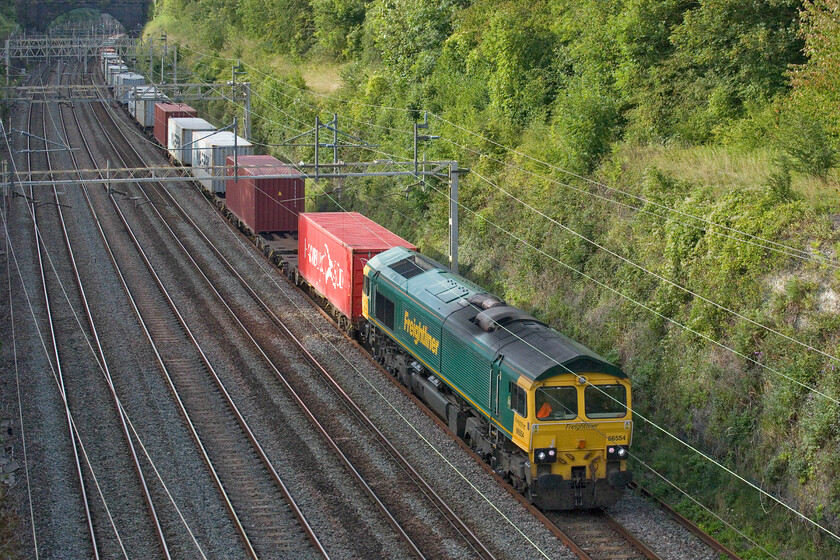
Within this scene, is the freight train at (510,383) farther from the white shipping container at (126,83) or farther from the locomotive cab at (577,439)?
the white shipping container at (126,83)

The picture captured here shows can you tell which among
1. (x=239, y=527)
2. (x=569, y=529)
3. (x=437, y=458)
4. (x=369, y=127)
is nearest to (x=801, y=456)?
(x=569, y=529)

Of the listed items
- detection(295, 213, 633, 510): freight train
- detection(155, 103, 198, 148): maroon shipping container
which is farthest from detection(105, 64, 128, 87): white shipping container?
detection(295, 213, 633, 510): freight train

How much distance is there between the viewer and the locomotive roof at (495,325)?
658 inches

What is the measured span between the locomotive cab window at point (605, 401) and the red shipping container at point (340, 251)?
10836 mm

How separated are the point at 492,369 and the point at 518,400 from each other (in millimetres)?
1122

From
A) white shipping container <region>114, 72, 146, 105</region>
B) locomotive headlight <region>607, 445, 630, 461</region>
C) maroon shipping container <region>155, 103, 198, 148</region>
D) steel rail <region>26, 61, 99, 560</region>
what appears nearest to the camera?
steel rail <region>26, 61, 99, 560</region>

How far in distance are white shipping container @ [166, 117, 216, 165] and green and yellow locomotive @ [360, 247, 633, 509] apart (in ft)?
95.1

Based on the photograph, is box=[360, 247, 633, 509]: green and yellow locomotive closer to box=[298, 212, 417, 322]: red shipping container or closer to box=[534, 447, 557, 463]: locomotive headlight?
box=[534, 447, 557, 463]: locomotive headlight

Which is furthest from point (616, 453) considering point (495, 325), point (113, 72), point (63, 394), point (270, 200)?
point (113, 72)

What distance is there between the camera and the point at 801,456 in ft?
55.7

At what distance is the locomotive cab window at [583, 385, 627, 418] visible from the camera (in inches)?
659

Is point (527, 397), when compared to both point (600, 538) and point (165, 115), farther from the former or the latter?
point (165, 115)

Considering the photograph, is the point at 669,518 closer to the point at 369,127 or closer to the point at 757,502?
the point at 757,502

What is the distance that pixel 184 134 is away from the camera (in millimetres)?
48250
